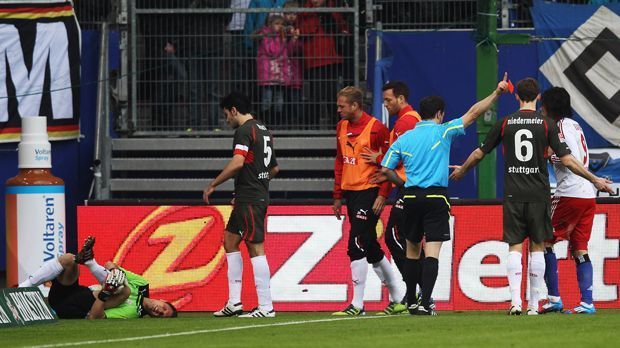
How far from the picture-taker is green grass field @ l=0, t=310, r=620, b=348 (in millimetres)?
10477

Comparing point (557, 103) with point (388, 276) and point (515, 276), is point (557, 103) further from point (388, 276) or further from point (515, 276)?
point (388, 276)

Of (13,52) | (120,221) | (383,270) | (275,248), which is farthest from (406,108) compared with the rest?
(13,52)

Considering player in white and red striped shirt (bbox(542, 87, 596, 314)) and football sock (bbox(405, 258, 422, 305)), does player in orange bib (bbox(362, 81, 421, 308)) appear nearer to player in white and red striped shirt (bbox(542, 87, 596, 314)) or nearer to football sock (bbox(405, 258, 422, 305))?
football sock (bbox(405, 258, 422, 305))

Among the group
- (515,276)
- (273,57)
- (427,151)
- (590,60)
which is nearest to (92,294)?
(427,151)

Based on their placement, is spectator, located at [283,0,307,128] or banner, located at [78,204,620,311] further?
spectator, located at [283,0,307,128]

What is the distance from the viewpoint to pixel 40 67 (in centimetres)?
1953

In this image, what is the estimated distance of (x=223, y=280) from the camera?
1634 centimetres

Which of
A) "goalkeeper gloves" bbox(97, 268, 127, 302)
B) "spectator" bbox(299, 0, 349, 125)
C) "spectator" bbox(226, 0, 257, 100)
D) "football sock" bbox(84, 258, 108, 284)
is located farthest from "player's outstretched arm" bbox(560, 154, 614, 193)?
"spectator" bbox(226, 0, 257, 100)

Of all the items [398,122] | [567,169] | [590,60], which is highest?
[590,60]

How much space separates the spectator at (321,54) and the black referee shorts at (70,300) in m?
6.02

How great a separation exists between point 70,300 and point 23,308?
1.30 metres

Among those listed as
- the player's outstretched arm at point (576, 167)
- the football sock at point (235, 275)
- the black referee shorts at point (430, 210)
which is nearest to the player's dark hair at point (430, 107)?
the black referee shorts at point (430, 210)

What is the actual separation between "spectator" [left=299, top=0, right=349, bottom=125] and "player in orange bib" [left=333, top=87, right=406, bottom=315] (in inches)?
215

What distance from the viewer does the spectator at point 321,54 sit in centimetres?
1975
